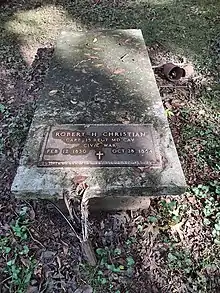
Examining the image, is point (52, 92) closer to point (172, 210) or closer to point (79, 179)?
point (79, 179)

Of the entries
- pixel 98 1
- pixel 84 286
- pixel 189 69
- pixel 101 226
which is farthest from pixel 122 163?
pixel 98 1

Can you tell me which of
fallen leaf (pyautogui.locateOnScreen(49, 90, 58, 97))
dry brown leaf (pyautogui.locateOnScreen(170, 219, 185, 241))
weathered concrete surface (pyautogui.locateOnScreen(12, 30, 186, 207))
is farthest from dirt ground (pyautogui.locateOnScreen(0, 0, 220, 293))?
fallen leaf (pyautogui.locateOnScreen(49, 90, 58, 97))

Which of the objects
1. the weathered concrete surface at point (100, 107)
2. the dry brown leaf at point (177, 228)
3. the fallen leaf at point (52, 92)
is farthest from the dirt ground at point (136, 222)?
the fallen leaf at point (52, 92)

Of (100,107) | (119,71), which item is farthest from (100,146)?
(119,71)

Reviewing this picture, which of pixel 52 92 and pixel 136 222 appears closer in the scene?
pixel 136 222

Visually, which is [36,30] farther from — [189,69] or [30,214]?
[30,214]

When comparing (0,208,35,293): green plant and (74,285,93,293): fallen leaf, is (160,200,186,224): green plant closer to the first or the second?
(74,285,93,293): fallen leaf

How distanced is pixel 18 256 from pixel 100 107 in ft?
4.18

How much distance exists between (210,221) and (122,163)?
0.84 meters

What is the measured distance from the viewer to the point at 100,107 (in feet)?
8.94

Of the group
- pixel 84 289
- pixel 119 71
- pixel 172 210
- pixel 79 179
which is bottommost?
pixel 84 289

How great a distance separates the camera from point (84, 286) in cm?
220

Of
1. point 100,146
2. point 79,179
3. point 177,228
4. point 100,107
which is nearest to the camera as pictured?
point 79,179

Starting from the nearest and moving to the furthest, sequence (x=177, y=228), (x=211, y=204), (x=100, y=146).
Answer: (x=100, y=146), (x=177, y=228), (x=211, y=204)
